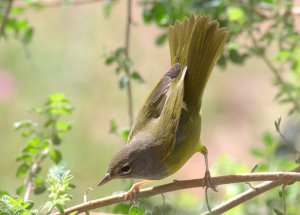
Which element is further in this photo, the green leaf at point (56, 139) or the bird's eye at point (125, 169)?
the green leaf at point (56, 139)

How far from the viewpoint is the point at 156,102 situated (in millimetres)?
2604

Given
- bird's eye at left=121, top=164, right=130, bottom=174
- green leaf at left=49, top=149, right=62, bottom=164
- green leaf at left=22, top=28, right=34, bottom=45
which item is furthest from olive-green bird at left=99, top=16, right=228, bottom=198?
green leaf at left=22, top=28, right=34, bottom=45

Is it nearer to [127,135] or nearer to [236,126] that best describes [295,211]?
[127,135]

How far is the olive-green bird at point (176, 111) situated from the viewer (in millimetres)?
2467

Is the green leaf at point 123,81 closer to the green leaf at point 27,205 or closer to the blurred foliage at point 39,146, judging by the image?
the blurred foliage at point 39,146

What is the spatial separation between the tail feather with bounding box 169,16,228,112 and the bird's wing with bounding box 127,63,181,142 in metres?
0.06

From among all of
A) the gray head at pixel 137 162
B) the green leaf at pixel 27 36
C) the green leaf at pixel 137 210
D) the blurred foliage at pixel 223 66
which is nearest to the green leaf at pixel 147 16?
the blurred foliage at pixel 223 66

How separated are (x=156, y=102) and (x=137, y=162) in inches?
11.1

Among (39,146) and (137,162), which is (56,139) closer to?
(39,146)

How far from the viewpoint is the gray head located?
2.37 m

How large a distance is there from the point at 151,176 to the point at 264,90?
4628 mm

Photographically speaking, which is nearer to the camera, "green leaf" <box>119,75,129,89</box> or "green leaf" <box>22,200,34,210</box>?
"green leaf" <box>22,200,34,210</box>

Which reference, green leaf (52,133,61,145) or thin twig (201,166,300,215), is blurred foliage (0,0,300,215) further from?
thin twig (201,166,300,215)

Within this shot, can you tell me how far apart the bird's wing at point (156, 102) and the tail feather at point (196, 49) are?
0.19 feet
